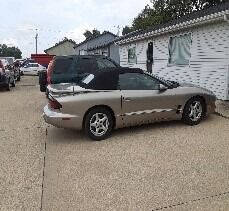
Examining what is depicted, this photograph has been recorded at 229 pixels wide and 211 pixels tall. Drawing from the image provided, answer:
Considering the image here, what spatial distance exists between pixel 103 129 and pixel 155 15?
3273 cm

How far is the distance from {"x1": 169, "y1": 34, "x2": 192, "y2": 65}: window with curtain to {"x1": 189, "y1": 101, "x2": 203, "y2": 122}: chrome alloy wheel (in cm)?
520

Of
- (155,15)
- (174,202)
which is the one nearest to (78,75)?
(174,202)

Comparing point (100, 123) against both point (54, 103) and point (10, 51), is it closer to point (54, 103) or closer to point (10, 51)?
point (54, 103)

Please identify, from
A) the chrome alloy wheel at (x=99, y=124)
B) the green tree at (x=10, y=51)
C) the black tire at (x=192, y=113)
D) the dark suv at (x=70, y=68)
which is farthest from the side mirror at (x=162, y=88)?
the green tree at (x=10, y=51)

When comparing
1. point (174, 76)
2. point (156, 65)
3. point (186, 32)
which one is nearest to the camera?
point (186, 32)

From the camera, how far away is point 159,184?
14.8 ft

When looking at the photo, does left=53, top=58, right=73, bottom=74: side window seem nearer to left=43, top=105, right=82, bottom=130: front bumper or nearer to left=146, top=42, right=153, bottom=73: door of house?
left=43, top=105, right=82, bottom=130: front bumper

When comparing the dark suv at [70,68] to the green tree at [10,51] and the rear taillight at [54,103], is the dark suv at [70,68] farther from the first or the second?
the green tree at [10,51]

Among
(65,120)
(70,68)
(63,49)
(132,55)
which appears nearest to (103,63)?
(70,68)

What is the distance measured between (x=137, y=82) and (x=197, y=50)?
554cm

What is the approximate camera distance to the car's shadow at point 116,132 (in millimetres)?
6812

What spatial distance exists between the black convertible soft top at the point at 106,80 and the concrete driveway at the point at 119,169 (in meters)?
1.10

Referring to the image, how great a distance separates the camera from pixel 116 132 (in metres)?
7.21

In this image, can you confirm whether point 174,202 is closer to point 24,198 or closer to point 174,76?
point 24,198
